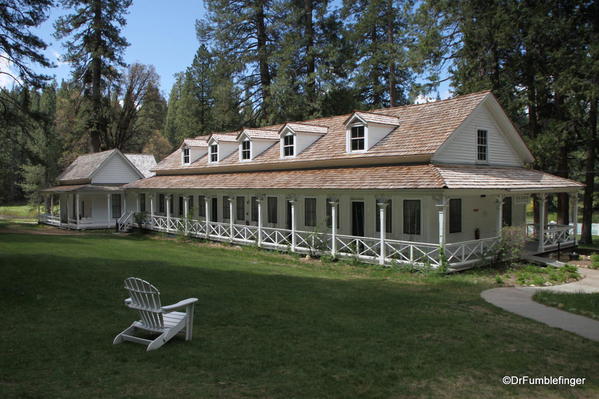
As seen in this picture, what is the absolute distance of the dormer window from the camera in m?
27.4

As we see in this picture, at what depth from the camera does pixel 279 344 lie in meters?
7.52

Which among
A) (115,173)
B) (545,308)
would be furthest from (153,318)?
(115,173)

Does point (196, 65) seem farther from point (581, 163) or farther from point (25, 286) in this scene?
point (25, 286)

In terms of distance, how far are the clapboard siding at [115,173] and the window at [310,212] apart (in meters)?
20.4

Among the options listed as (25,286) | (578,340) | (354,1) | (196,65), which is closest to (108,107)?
(196,65)

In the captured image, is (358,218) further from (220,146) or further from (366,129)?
(220,146)

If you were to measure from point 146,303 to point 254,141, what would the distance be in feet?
66.7

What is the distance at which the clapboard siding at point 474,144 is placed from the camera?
1881 centimetres

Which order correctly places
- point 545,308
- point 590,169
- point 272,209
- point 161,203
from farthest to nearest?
point 161,203, point 590,169, point 272,209, point 545,308

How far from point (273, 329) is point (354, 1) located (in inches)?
1457

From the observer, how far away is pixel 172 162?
34969 millimetres

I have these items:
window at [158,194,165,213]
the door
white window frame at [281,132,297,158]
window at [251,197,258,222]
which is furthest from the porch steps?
window at [158,194,165,213]

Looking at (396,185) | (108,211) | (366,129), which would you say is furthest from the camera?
(108,211)

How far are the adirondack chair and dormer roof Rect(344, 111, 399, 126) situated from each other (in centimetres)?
1490
